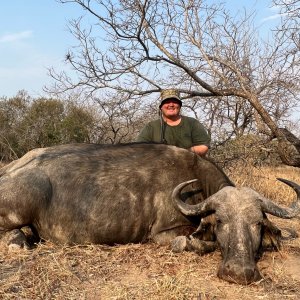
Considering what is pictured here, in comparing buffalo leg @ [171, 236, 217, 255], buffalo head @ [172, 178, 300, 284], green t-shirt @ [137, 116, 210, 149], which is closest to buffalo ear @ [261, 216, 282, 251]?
buffalo head @ [172, 178, 300, 284]

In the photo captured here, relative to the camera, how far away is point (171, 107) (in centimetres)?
615

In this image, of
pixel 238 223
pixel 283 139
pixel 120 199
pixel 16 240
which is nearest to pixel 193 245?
pixel 238 223

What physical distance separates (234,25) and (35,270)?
6959mm

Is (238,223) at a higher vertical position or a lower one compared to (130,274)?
higher

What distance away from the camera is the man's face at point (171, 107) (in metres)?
6.12

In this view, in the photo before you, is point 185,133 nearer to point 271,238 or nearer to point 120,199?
point 120,199

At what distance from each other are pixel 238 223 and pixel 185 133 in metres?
2.42

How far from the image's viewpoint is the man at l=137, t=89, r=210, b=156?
609 cm

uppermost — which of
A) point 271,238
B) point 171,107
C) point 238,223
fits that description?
point 171,107

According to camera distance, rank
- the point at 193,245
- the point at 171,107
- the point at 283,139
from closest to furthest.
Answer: the point at 193,245, the point at 171,107, the point at 283,139

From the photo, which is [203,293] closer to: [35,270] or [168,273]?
[168,273]

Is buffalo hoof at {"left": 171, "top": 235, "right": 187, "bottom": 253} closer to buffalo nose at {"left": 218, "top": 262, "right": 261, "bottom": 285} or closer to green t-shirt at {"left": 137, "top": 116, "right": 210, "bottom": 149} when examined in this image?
buffalo nose at {"left": 218, "top": 262, "right": 261, "bottom": 285}

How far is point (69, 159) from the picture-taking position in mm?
5043

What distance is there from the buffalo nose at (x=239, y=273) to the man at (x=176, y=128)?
259cm
